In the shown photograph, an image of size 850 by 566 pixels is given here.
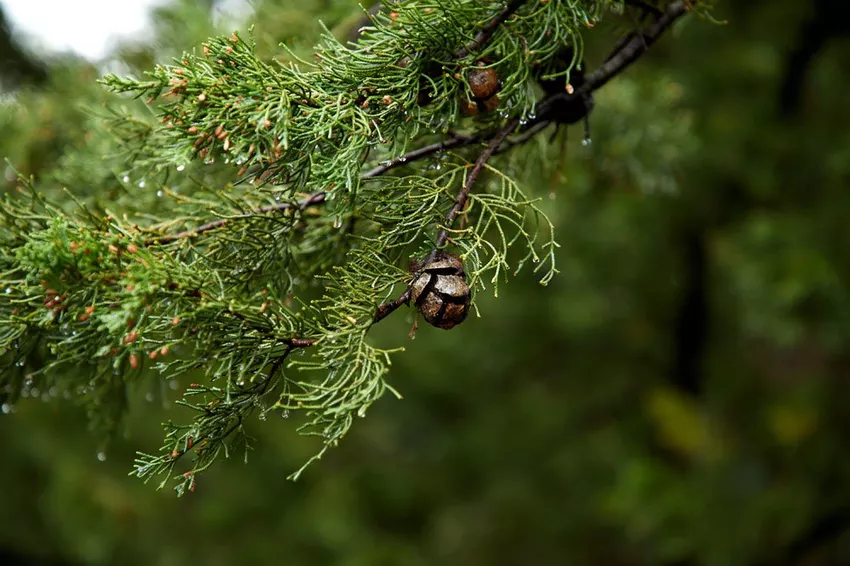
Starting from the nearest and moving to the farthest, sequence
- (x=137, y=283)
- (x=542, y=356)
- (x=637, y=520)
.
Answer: (x=137, y=283) → (x=637, y=520) → (x=542, y=356)

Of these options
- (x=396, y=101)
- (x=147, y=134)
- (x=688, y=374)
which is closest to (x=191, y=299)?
(x=396, y=101)

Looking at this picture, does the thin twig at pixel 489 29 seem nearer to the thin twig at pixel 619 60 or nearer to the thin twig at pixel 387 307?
the thin twig at pixel 619 60

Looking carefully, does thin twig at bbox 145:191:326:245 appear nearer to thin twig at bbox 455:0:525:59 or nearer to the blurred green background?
thin twig at bbox 455:0:525:59

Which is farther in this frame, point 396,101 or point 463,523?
point 463,523

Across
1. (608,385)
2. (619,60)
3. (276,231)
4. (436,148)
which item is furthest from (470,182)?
(608,385)

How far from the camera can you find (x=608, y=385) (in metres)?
4.66

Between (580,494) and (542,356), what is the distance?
96 cm

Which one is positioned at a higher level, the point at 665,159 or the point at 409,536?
the point at 665,159

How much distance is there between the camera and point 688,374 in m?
4.43

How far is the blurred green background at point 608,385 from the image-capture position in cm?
311

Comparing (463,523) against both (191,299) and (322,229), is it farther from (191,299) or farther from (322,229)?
(191,299)

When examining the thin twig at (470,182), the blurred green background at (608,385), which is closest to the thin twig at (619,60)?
the thin twig at (470,182)

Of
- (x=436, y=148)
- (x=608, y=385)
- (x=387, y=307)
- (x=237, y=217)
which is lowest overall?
(x=608, y=385)

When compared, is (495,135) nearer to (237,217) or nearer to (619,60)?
(619,60)
